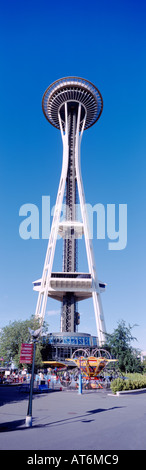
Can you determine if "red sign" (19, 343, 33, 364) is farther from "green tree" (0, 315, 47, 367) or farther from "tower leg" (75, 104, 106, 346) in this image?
"tower leg" (75, 104, 106, 346)

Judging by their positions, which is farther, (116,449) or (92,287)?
(92,287)

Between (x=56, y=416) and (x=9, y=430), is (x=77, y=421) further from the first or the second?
(x=9, y=430)

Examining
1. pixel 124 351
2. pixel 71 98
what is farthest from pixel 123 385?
pixel 71 98

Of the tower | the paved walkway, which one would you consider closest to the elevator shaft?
A: the tower

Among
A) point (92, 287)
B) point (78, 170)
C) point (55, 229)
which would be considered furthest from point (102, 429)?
point (78, 170)

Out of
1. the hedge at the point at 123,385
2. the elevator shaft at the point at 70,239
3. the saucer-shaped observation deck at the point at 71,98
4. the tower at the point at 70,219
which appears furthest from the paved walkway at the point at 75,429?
the saucer-shaped observation deck at the point at 71,98

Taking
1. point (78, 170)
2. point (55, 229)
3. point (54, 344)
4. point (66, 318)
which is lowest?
point (54, 344)

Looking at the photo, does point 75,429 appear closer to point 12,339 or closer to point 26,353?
point 26,353
